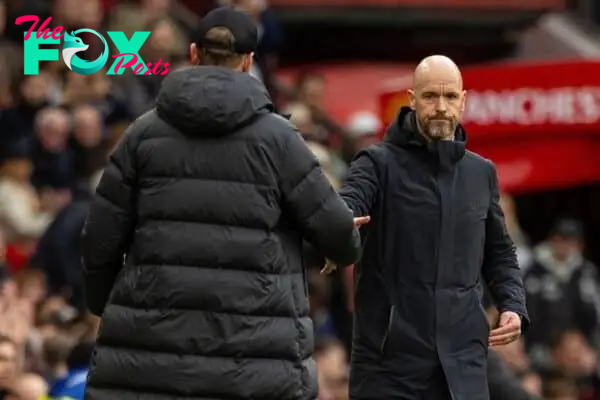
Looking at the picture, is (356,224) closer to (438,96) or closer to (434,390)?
(438,96)

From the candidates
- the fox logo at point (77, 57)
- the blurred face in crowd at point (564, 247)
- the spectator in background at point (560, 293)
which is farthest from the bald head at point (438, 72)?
the blurred face in crowd at point (564, 247)

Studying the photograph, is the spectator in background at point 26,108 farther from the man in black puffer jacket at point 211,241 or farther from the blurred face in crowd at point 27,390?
the man in black puffer jacket at point 211,241

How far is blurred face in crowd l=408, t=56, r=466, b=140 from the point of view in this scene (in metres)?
7.45

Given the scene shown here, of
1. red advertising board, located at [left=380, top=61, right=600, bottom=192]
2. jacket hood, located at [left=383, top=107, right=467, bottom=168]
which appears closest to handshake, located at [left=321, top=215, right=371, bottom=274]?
jacket hood, located at [left=383, top=107, right=467, bottom=168]

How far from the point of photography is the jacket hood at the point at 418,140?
752cm

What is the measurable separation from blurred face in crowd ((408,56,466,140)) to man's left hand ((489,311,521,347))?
733 millimetres

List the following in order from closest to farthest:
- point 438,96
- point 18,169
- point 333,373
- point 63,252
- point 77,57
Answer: point 438,96 < point 333,373 < point 63,252 < point 18,169 < point 77,57

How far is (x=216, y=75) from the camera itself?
269 inches

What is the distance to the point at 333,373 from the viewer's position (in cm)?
1242

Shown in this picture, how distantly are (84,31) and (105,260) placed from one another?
7697mm

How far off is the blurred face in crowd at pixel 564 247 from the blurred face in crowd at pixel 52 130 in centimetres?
446

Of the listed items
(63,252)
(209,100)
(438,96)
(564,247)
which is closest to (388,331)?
(438,96)

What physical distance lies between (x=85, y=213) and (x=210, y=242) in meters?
6.15

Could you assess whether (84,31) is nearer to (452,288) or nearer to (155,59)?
(155,59)
